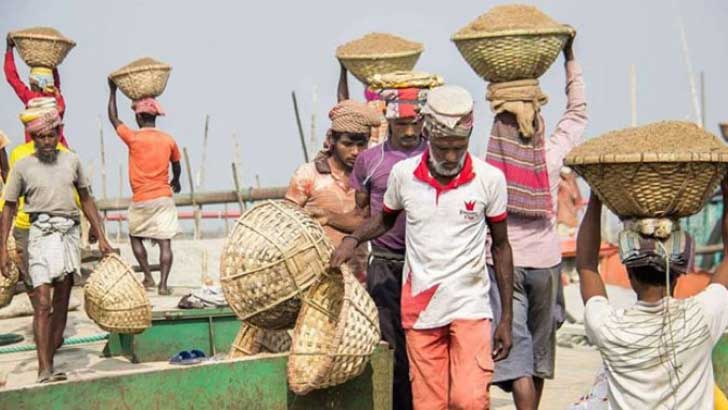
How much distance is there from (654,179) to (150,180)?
8.01 meters

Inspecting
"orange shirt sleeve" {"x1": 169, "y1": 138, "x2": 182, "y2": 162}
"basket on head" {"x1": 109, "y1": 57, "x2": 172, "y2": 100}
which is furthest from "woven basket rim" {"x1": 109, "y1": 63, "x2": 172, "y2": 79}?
"orange shirt sleeve" {"x1": 169, "y1": 138, "x2": 182, "y2": 162}

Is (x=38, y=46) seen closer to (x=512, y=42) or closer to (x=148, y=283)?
(x=148, y=283)

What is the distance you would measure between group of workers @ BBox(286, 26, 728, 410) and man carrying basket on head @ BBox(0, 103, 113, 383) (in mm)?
2130

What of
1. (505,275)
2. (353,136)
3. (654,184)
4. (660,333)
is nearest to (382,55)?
(353,136)

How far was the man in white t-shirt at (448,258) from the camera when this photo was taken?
5.05 meters

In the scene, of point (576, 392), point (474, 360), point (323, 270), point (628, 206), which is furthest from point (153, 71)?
point (628, 206)

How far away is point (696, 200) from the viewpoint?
4.09m

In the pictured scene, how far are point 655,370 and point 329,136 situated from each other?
2.75 m

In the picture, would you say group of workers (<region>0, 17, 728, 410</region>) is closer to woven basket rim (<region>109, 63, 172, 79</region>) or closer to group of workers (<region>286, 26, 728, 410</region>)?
group of workers (<region>286, 26, 728, 410</region>)

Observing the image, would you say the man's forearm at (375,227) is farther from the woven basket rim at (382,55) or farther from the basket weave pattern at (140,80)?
the basket weave pattern at (140,80)

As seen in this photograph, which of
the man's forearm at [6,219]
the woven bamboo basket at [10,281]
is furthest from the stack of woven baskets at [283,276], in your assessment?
the woven bamboo basket at [10,281]

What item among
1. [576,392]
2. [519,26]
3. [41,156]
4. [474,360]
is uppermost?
[519,26]

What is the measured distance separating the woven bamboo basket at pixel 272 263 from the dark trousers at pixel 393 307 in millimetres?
238

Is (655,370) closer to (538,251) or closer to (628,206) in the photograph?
(628,206)
